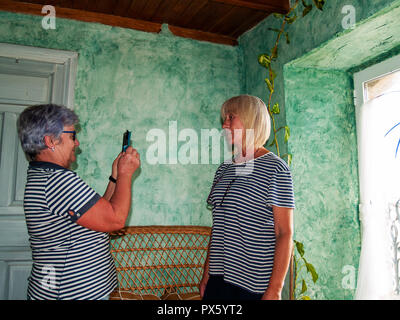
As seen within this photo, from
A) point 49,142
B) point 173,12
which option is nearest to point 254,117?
point 49,142

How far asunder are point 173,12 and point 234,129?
4.72 ft

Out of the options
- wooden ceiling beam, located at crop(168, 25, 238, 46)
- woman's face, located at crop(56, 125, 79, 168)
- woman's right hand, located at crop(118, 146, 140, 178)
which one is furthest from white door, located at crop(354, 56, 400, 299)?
woman's face, located at crop(56, 125, 79, 168)

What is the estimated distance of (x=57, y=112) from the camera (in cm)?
129

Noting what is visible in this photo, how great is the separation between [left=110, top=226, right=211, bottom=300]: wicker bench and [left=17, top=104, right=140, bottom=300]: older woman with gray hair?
3.07 feet

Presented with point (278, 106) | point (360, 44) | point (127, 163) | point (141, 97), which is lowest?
point (127, 163)

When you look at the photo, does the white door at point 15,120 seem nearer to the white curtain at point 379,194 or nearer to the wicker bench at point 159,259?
the wicker bench at point 159,259

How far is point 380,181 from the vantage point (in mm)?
2021

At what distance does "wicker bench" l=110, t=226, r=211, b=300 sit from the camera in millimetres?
2186

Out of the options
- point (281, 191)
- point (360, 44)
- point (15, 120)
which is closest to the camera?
point (281, 191)

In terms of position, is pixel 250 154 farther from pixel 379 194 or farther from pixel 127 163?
pixel 379 194

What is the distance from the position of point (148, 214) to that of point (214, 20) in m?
1.57

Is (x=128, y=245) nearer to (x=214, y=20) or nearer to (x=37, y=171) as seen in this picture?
(x=37, y=171)

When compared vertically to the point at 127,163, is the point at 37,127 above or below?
above

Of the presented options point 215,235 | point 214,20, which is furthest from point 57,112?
point 214,20
